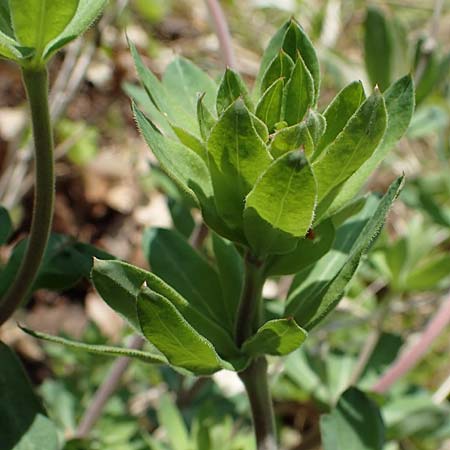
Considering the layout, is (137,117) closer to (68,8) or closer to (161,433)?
(68,8)

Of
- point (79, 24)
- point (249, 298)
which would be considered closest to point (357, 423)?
point (249, 298)

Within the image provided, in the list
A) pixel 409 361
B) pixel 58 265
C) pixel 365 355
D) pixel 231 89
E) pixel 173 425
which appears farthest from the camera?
pixel 365 355

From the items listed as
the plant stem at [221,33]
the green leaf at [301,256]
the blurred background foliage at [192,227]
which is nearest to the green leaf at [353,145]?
the green leaf at [301,256]

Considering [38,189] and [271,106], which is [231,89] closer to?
[271,106]

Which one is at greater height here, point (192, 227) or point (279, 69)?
point (279, 69)

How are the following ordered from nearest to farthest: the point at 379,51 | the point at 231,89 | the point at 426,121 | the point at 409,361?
the point at 231,89 < the point at 409,361 < the point at 379,51 < the point at 426,121

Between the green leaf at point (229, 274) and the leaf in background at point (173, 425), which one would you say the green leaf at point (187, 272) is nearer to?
the green leaf at point (229, 274)

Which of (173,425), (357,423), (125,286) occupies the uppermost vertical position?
(125,286)

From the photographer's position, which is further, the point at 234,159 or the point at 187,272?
the point at 187,272
